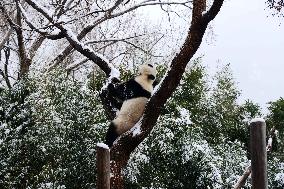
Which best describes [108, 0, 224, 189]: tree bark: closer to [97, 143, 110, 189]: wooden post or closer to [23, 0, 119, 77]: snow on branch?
[23, 0, 119, 77]: snow on branch

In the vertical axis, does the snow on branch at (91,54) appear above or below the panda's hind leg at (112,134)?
above

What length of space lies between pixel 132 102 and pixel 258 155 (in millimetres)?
3702

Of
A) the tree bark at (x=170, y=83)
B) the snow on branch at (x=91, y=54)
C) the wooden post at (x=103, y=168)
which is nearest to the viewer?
the wooden post at (x=103, y=168)

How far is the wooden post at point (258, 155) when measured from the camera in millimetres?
2479

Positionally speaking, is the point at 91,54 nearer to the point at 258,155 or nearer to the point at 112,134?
the point at 112,134

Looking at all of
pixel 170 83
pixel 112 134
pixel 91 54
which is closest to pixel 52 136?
pixel 91 54

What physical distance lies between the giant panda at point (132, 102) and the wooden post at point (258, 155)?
3602 mm

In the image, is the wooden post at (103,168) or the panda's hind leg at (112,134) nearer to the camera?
the wooden post at (103,168)

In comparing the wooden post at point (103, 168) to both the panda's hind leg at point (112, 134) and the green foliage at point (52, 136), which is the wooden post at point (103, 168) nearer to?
the panda's hind leg at point (112, 134)

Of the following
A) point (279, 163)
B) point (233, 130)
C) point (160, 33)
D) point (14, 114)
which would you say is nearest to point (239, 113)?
point (233, 130)

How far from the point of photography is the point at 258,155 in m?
2.51

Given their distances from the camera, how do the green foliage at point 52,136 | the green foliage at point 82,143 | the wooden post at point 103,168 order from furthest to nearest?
the green foliage at point 82,143, the green foliage at point 52,136, the wooden post at point 103,168

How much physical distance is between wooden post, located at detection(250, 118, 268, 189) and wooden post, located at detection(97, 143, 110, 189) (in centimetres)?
87

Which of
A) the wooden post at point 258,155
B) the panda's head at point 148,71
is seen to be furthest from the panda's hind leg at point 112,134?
the wooden post at point 258,155
